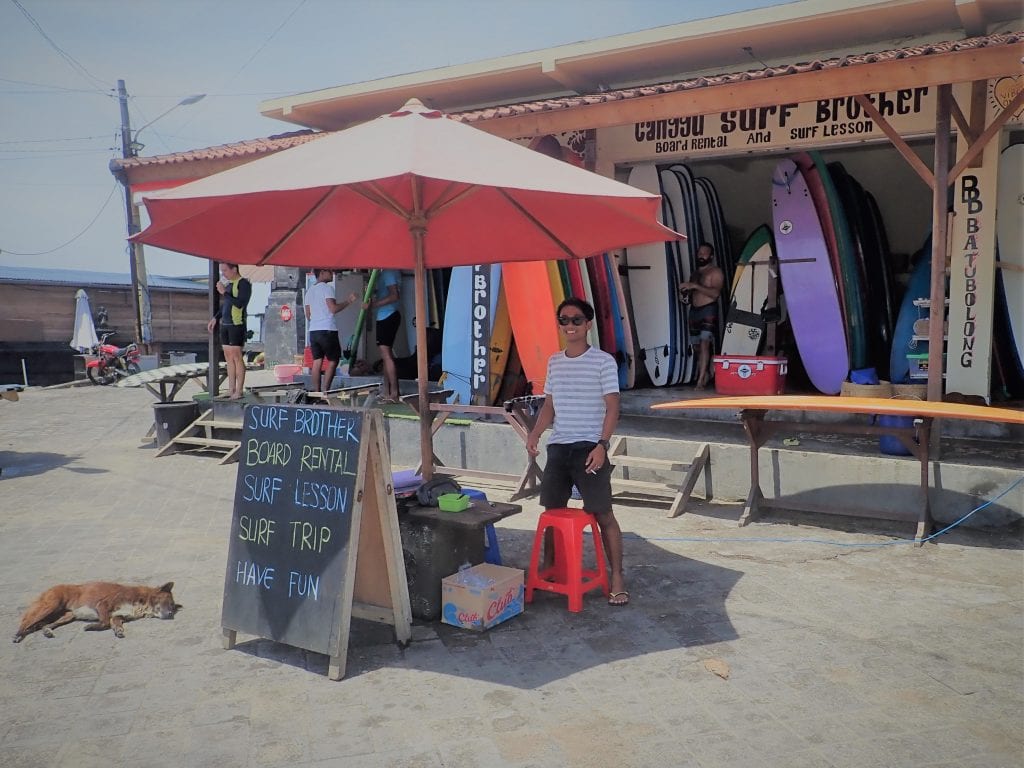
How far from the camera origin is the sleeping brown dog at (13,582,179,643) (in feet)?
13.0

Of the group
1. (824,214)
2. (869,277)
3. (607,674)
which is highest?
(824,214)

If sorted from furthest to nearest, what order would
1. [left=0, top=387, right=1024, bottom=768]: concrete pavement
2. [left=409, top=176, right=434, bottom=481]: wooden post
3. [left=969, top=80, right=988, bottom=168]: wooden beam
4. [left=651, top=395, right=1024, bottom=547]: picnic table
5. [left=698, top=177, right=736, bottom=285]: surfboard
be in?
[left=698, top=177, right=736, bottom=285]: surfboard, [left=969, top=80, right=988, bottom=168]: wooden beam, [left=651, top=395, right=1024, bottom=547]: picnic table, [left=409, top=176, right=434, bottom=481]: wooden post, [left=0, top=387, right=1024, bottom=768]: concrete pavement

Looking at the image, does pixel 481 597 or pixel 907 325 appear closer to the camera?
pixel 481 597

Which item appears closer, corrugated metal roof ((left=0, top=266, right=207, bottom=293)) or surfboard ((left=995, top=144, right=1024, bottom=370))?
surfboard ((left=995, top=144, right=1024, bottom=370))

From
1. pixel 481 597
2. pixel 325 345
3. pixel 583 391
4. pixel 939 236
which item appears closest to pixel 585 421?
pixel 583 391

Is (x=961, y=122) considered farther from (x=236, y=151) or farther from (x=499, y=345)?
(x=236, y=151)

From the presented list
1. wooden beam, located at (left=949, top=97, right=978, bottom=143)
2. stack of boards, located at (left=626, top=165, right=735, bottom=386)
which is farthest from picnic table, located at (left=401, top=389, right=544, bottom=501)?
wooden beam, located at (left=949, top=97, right=978, bottom=143)

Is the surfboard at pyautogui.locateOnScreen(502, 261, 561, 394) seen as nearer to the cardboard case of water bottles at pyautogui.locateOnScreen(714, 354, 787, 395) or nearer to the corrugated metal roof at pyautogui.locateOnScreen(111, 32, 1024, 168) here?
the corrugated metal roof at pyautogui.locateOnScreen(111, 32, 1024, 168)

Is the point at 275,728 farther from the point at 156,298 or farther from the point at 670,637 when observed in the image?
the point at 156,298

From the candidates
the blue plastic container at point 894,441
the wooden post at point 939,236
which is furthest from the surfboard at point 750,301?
the wooden post at point 939,236

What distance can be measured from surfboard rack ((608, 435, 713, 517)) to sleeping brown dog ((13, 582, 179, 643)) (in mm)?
3341

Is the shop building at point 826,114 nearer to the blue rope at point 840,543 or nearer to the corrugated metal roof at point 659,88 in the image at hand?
the corrugated metal roof at point 659,88

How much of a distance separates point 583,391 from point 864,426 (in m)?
2.46

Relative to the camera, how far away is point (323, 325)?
30.7ft
